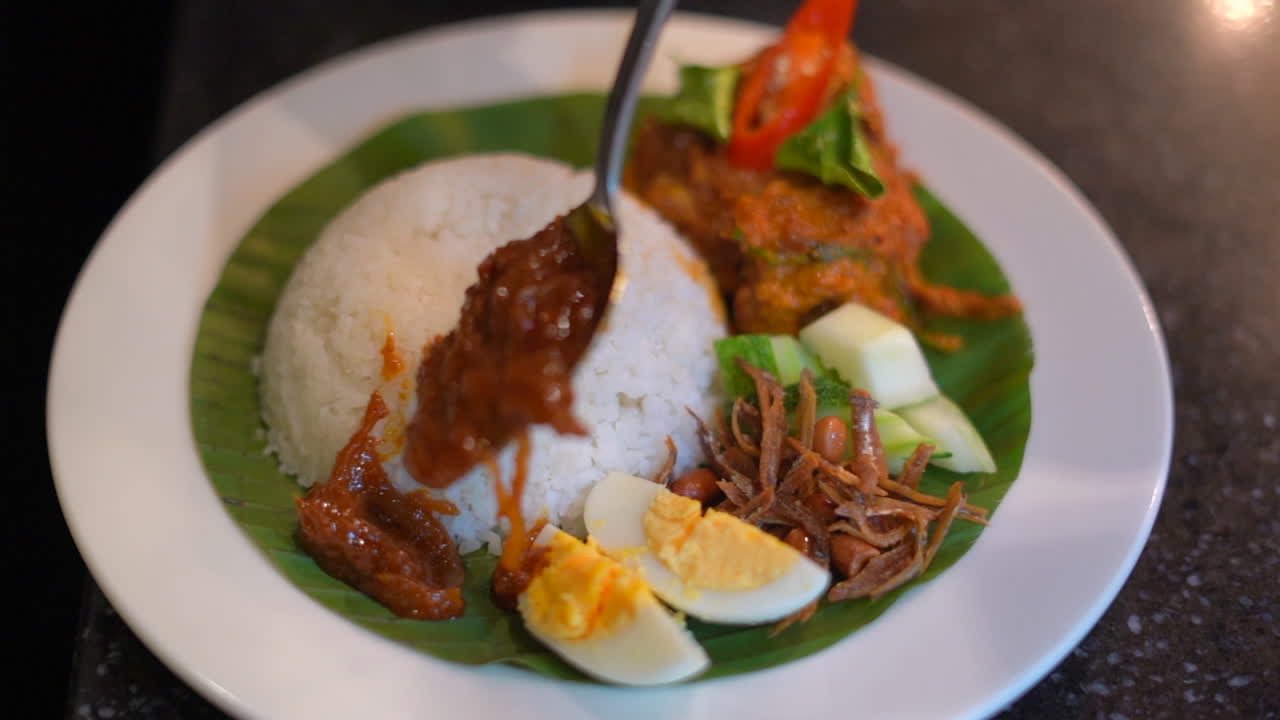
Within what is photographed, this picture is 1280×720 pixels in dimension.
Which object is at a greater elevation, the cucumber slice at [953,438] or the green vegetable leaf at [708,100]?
the green vegetable leaf at [708,100]

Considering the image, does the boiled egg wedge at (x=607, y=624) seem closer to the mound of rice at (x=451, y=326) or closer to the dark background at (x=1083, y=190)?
the mound of rice at (x=451, y=326)

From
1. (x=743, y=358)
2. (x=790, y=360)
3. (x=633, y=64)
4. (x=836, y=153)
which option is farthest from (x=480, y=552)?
(x=836, y=153)

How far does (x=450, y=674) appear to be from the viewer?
2.34 metres

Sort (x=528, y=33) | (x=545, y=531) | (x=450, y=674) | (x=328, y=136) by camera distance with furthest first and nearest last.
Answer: (x=528, y=33), (x=328, y=136), (x=545, y=531), (x=450, y=674)

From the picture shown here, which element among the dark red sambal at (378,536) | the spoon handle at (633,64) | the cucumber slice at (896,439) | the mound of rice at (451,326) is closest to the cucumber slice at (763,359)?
the mound of rice at (451,326)

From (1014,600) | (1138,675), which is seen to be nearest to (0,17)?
(1014,600)

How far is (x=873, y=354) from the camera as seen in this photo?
9.67 feet

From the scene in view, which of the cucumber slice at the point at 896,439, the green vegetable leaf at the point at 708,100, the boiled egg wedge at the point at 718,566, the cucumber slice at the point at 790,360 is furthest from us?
the green vegetable leaf at the point at 708,100

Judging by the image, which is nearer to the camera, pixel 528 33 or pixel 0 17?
pixel 528 33

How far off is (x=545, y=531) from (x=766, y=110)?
1.76m

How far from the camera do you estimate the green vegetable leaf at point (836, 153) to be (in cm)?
319

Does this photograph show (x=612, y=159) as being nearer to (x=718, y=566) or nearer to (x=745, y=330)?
(x=745, y=330)

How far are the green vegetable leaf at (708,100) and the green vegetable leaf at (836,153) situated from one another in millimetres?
270

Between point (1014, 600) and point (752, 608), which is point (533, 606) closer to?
point (752, 608)
